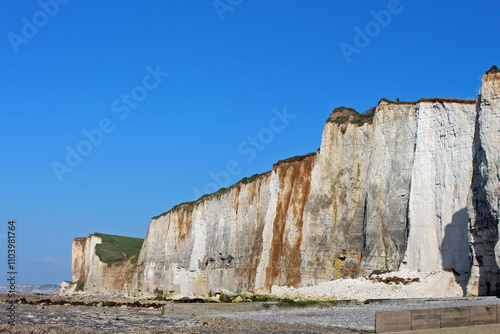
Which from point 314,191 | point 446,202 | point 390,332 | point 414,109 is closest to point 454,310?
point 390,332

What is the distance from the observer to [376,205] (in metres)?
26.6

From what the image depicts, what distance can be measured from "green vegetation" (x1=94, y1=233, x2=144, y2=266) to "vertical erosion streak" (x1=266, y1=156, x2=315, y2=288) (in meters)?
35.2

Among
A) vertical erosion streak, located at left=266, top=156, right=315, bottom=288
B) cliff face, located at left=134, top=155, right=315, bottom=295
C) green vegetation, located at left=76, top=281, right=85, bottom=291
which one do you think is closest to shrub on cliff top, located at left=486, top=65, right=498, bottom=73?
cliff face, located at left=134, top=155, right=315, bottom=295

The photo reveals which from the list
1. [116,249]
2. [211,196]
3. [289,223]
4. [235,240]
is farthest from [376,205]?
[116,249]

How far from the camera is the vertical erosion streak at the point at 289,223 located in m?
32.8

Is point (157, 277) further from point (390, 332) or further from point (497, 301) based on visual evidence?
point (390, 332)

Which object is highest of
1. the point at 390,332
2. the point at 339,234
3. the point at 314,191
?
the point at 314,191

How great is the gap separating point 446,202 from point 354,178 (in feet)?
23.0

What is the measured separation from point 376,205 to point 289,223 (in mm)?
8541

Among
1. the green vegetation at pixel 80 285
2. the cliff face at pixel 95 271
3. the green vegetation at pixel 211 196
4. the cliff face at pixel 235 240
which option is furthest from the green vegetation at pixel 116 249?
the green vegetation at pixel 211 196

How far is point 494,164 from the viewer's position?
18906 millimetres

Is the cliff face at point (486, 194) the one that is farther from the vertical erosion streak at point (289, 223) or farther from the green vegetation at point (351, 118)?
the vertical erosion streak at point (289, 223)

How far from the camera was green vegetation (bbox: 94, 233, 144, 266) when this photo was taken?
7106 cm

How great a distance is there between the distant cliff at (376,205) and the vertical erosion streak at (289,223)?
0.22 ft
